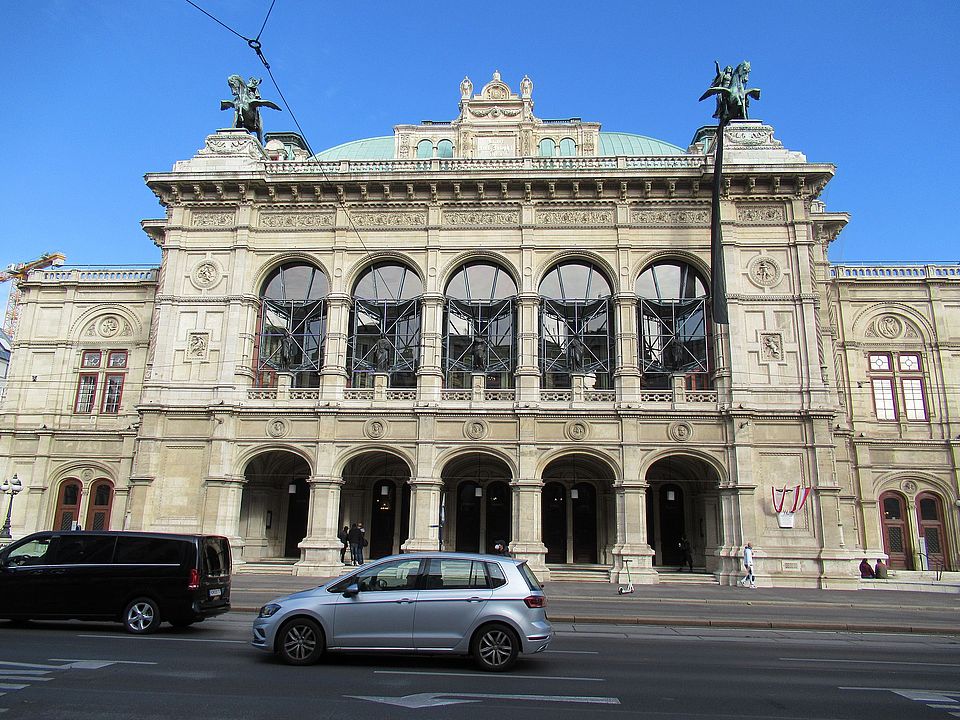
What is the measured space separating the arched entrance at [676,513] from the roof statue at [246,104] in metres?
24.2

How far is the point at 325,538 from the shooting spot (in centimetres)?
2761

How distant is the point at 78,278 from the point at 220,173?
11.5 meters

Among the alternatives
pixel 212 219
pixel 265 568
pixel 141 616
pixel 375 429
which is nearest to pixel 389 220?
pixel 212 219

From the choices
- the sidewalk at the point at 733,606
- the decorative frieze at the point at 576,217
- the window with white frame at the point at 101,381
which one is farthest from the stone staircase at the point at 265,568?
the decorative frieze at the point at 576,217

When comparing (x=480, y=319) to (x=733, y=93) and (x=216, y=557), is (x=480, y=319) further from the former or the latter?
(x=216, y=557)

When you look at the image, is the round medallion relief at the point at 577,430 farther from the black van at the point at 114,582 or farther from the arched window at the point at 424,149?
the black van at the point at 114,582

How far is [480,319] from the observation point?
30.7 meters

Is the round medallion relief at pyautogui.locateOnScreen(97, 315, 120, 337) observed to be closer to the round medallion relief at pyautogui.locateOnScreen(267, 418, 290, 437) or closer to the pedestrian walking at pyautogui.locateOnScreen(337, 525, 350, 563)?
the round medallion relief at pyautogui.locateOnScreen(267, 418, 290, 437)

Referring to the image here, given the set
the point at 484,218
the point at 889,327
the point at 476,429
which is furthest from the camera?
the point at 889,327

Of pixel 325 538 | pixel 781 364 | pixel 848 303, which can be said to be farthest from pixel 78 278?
pixel 848 303

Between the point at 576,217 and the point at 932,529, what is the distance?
22.1 m

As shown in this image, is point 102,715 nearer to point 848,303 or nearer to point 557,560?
point 557,560

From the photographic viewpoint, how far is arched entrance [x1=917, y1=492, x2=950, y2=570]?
32531mm

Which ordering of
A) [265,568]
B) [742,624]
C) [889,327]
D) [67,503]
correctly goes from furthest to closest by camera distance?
[889,327] → [67,503] → [265,568] → [742,624]
